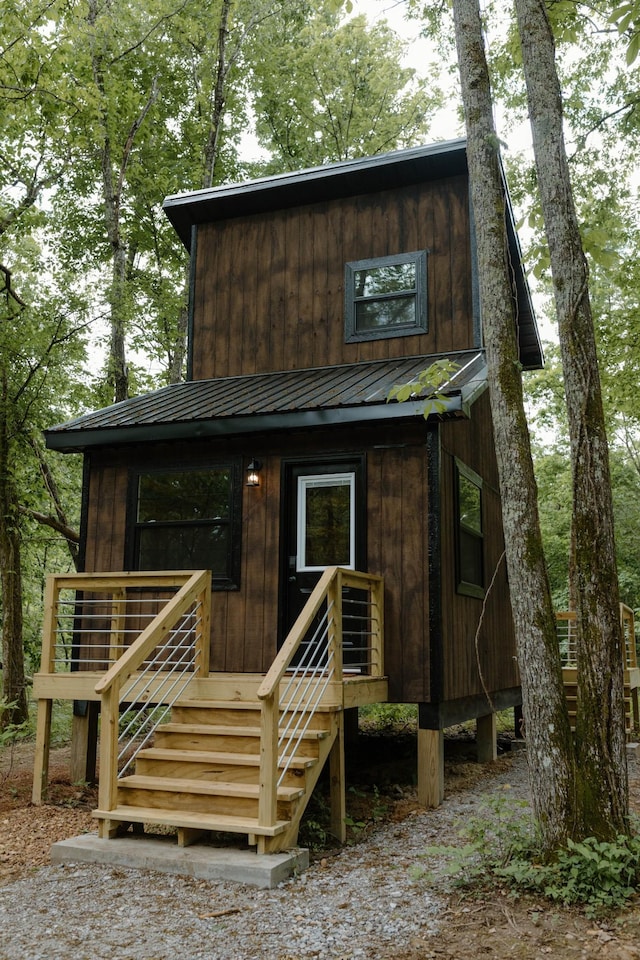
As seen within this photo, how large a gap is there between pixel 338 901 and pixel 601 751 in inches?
63.5

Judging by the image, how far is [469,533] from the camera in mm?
8477

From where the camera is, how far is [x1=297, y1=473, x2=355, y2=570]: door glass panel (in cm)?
776

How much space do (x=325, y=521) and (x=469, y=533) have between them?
5.31 ft

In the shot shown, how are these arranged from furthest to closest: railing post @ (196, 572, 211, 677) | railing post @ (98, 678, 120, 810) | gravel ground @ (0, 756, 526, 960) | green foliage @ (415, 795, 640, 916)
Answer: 1. railing post @ (196, 572, 211, 677)
2. railing post @ (98, 678, 120, 810)
3. green foliage @ (415, 795, 640, 916)
4. gravel ground @ (0, 756, 526, 960)

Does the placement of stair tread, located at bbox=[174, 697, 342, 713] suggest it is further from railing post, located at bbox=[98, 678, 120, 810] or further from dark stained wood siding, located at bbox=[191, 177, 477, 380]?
dark stained wood siding, located at bbox=[191, 177, 477, 380]

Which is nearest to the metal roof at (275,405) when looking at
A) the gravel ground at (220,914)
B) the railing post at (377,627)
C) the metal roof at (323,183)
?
the railing post at (377,627)

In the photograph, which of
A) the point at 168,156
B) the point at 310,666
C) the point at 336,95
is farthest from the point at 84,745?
the point at 336,95

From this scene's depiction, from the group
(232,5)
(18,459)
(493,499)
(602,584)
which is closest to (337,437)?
(493,499)

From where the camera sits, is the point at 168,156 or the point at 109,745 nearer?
the point at 109,745

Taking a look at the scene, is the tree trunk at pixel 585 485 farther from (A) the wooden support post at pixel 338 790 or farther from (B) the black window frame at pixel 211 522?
(B) the black window frame at pixel 211 522

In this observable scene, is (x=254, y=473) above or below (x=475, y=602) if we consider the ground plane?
above

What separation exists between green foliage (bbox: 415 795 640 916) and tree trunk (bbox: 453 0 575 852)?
15 centimetres

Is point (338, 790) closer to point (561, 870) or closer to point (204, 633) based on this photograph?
point (204, 633)

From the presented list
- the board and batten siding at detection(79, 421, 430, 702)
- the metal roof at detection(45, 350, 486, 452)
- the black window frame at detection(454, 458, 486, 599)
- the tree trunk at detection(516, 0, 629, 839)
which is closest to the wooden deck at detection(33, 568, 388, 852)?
the board and batten siding at detection(79, 421, 430, 702)
